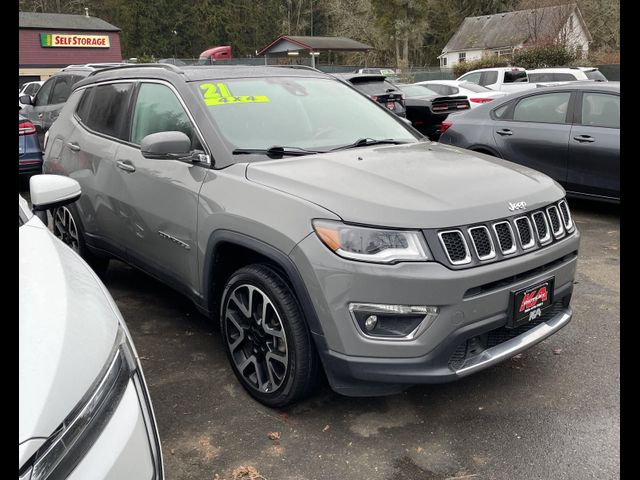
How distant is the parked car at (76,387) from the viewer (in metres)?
1.44

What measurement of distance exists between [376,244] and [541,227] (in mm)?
992

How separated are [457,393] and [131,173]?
2563 millimetres

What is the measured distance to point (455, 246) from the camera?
2693 millimetres

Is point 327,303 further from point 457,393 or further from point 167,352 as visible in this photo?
point 167,352

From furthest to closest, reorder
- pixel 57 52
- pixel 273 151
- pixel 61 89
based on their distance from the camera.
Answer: pixel 57 52 < pixel 61 89 < pixel 273 151

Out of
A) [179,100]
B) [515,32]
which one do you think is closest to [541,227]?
[179,100]

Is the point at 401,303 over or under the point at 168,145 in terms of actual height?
under

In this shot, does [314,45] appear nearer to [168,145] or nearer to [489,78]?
[489,78]

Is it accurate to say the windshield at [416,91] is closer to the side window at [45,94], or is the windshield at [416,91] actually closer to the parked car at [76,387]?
the side window at [45,94]

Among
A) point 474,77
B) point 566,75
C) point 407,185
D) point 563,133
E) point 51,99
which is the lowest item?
point 407,185

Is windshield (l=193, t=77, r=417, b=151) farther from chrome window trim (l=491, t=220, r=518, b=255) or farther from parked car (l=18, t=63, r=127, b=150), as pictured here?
parked car (l=18, t=63, r=127, b=150)

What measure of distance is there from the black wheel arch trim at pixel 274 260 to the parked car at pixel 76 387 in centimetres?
92

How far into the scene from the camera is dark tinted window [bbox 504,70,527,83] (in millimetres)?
20156

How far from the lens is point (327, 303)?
269 centimetres
